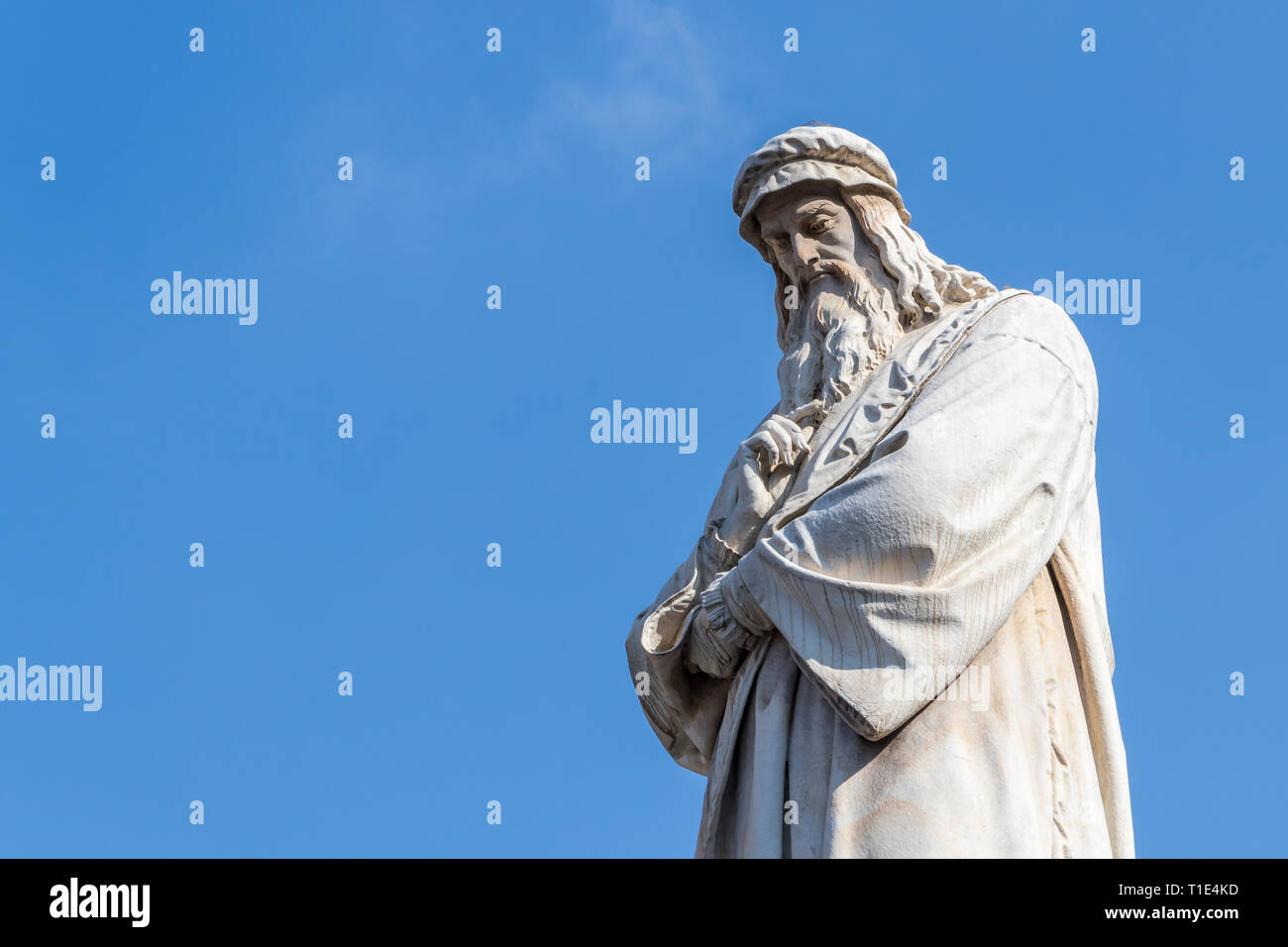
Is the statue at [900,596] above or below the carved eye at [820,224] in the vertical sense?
below

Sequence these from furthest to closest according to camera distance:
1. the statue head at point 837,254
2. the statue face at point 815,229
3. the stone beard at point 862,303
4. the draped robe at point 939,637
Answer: the statue face at point 815,229, the statue head at point 837,254, the stone beard at point 862,303, the draped robe at point 939,637

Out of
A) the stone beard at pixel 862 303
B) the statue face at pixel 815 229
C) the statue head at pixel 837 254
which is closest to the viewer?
the stone beard at pixel 862 303

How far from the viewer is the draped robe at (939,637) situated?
9.13 metres

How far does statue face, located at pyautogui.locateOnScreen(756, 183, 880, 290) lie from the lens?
10719 mm

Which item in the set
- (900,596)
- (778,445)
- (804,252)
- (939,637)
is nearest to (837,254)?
(804,252)

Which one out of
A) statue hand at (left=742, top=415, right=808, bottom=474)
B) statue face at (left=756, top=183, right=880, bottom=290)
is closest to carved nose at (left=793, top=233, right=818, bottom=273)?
statue face at (left=756, top=183, right=880, bottom=290)

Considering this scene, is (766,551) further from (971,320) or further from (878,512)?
(971,320)

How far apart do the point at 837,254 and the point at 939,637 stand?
2.20m

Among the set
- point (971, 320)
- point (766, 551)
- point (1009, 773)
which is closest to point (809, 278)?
point (971, 320)

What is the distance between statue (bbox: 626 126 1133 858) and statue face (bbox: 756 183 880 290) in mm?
30

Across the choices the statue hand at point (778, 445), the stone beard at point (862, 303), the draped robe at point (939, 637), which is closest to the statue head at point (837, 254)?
the stone beard at point (862, 303)

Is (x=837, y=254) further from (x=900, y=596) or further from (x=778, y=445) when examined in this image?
(x=900, y=596)

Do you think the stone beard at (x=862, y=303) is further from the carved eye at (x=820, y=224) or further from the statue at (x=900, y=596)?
the carved eye at (x=820, y=224)

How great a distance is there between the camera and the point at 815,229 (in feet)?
35.3
